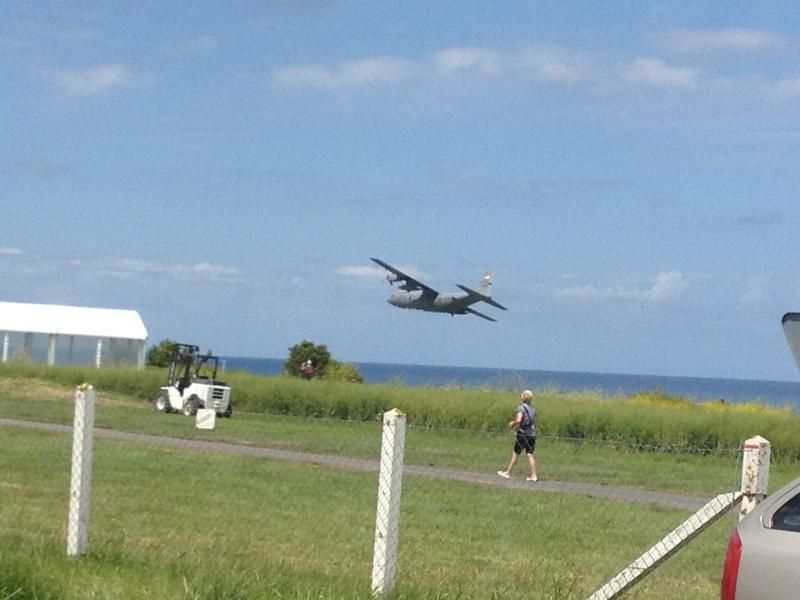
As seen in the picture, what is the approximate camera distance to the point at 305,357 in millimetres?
73062

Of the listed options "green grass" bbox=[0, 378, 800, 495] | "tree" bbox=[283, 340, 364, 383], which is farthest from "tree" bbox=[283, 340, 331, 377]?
"green grass" bbox=[0, 378, 800, 495]

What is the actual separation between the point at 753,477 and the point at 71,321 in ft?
214

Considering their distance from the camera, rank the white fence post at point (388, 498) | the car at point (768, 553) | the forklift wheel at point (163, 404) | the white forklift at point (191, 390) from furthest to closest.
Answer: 1. the forklift wheel at point (163, 404)
2. the white forklift at point (191, 390)
3. the white fence post at point (388, 498)
4. the car at point (768, 553)

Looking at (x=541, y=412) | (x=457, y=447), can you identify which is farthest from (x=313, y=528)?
(x=541, y=412)

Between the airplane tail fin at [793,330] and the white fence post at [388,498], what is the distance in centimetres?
246

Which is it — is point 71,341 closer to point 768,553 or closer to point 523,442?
point 523,442

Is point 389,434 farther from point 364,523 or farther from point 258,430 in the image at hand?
point 258,430

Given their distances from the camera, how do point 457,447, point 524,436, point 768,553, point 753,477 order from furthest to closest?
point 457,447, point 524,436, point 753,477, point 768,553

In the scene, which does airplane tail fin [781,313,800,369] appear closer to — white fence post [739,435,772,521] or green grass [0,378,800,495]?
white fence post [739,435,772,521]

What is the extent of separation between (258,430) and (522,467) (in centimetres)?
1007

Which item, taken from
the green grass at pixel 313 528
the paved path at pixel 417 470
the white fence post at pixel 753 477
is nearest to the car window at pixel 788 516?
the white fence post at pixel 753 477

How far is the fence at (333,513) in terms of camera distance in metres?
10.2

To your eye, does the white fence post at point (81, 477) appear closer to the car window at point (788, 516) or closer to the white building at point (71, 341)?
the car window at point (788, 516)

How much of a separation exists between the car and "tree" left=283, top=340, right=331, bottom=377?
211 feet
